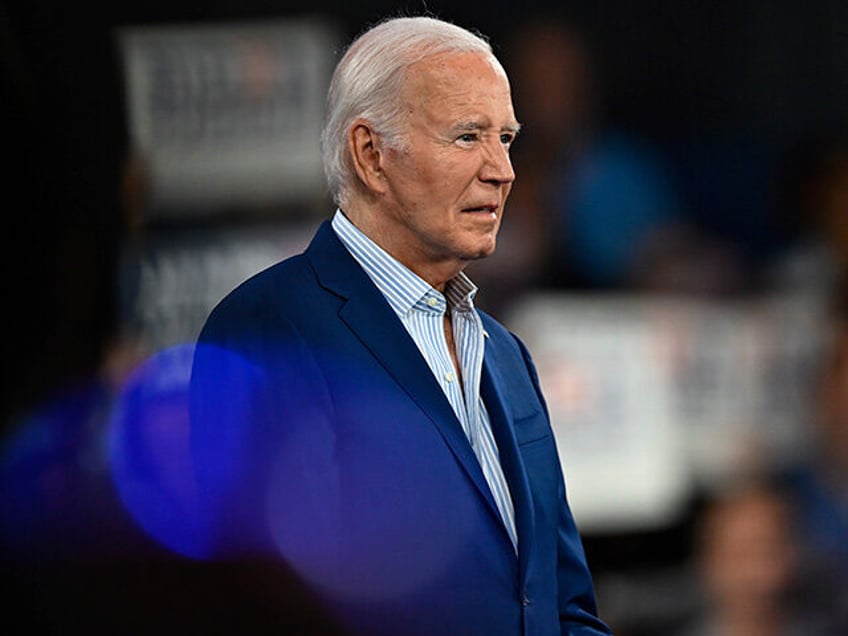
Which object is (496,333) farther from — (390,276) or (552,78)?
(552,78)

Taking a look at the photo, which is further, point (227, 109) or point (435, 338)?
point (227, 109)

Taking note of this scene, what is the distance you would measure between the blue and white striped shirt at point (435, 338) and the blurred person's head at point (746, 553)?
224 centimetres

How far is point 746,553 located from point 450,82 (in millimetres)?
2480

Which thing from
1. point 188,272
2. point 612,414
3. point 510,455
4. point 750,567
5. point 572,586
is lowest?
point 750,567

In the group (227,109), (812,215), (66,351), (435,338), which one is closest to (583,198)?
(812,215)

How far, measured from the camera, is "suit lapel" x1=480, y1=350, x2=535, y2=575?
1.53m

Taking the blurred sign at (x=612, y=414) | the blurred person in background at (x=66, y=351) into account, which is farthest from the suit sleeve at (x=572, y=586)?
the blurred sign at (x=612, y=414)

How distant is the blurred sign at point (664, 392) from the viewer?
146 inches

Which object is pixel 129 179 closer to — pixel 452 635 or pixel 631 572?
pixel 631 572

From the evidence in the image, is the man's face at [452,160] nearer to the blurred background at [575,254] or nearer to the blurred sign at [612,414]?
the blurred background at [575,254]

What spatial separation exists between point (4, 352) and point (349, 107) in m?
1.82

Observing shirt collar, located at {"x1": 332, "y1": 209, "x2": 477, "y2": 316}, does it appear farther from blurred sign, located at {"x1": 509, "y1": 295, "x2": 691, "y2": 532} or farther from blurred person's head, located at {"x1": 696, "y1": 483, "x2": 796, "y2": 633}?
blurred person's head, located at {"x1": 696, "y1": 483, "x2": 796, "y2": 633}

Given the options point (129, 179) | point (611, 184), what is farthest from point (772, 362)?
point (129, 179)

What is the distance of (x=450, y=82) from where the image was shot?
1.50m
